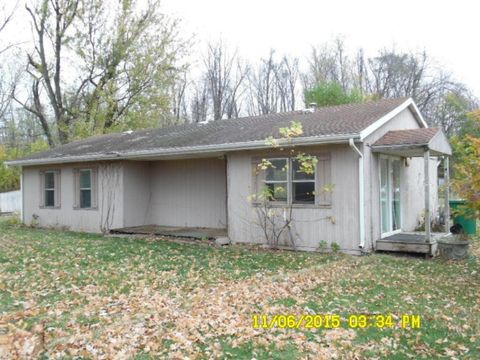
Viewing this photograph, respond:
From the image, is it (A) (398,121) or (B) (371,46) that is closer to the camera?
(A) (398,121)

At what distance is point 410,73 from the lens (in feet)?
113

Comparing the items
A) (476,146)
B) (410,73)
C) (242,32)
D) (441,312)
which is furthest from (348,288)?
(242,32)

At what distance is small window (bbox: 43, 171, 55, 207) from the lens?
1578cm

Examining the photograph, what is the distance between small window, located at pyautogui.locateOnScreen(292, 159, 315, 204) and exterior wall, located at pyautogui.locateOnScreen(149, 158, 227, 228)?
321cm

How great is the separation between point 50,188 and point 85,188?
1.99m

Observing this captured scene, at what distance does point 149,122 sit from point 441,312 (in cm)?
2351

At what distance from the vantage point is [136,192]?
14.2 metres

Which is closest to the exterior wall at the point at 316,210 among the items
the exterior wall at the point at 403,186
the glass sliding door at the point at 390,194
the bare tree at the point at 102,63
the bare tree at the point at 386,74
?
the exterior wall at the point at 403,186

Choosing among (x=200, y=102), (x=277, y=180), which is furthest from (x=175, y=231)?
(x=200, y=102)

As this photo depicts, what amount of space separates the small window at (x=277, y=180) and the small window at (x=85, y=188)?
6.77m

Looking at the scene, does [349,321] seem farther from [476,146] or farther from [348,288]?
[476,146]

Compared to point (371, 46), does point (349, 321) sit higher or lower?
lower

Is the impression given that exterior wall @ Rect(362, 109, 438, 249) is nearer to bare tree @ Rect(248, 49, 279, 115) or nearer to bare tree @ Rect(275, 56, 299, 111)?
bare tree @ Rect(275, 56, 299, 111)

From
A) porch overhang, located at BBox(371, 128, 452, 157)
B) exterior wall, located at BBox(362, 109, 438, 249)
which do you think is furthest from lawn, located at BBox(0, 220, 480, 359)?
porch overhang, located at BBox(371, 128, 452, 157)
